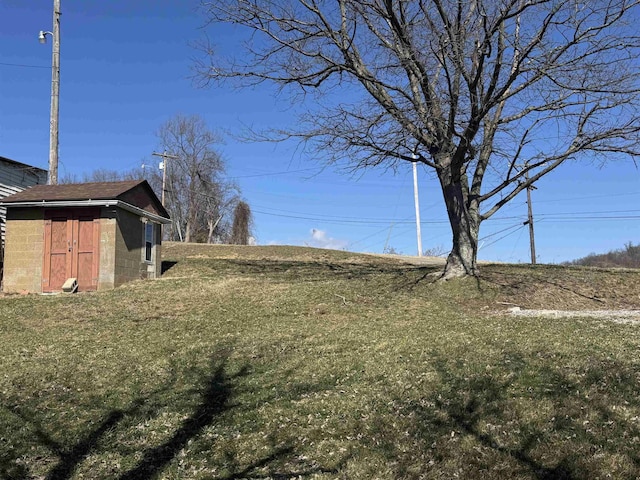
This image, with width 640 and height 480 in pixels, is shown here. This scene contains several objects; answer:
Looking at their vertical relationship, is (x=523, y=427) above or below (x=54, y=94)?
below

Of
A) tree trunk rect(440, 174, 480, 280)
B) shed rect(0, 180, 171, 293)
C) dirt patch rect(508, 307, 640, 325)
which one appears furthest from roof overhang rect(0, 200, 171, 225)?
dirt patch rect(508, 307, 640, 325)

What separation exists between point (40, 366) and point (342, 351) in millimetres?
4421

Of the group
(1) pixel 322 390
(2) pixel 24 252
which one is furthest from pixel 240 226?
(1) pixel 322 390

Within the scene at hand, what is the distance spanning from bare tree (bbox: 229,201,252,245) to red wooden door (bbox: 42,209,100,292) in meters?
37.5

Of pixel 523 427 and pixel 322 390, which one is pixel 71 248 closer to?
pixel 322 390

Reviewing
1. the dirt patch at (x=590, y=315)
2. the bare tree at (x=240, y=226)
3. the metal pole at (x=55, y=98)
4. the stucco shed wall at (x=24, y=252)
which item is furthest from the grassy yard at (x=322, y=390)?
the bare tree at (x=240, y=226)

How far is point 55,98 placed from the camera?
60.6 feet

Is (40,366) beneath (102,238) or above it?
beneath

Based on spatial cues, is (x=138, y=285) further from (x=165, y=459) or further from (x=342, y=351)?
(x=165, y=459)

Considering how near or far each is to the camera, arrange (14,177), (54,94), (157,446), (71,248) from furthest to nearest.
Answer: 1. (14,177)
2. (54,94)
3. (71,248)
4. (157,446)

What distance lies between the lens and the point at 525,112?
12.7m

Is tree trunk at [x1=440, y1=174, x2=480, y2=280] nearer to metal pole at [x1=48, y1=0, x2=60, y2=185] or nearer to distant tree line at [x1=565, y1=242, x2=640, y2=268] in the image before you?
metal pole at [x1=48, y1=0, x2=60, y2=185]

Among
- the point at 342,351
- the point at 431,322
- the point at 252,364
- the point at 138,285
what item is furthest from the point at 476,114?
the point at 138,285

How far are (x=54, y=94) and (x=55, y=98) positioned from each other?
14 centimetres
